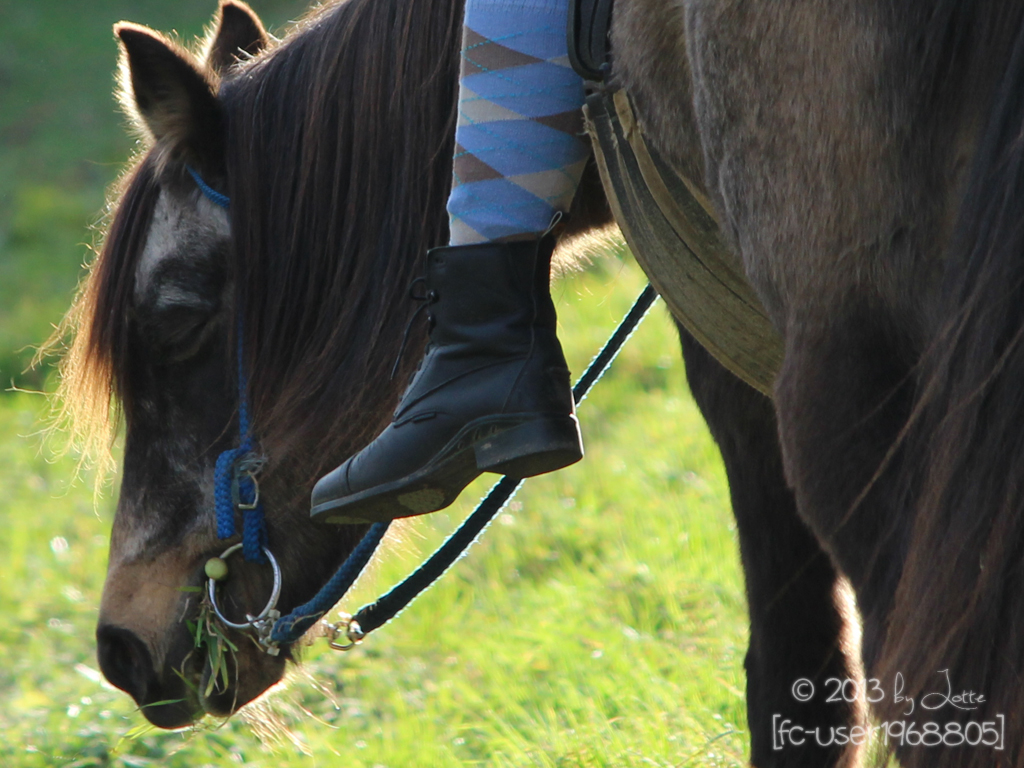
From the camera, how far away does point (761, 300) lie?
119 cm

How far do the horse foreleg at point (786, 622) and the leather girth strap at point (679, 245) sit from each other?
389mm

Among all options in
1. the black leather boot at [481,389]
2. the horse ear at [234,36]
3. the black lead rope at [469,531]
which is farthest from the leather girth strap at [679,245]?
the horse ear at [234,36]

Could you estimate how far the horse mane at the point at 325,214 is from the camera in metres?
1.75

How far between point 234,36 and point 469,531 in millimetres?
1148

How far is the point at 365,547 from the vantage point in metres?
2.03

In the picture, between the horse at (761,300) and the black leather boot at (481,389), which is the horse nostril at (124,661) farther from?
the black leather boot at (481,389)

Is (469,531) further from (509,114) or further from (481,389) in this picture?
(509,114)

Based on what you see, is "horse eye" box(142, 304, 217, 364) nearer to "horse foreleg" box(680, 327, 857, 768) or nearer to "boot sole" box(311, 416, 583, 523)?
"boot sole" box(311, 416, 583, 523)

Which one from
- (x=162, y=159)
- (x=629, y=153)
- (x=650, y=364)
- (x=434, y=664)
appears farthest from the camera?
(x=650, y=364)

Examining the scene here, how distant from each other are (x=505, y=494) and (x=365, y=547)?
283mm

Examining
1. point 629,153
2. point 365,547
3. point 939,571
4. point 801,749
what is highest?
point 629,153

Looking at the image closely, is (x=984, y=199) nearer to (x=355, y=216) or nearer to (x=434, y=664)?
(x=355, y=216)

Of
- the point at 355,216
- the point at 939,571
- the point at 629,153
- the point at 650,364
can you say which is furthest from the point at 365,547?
the point at 650,364

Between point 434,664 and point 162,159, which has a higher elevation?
point 162,159
